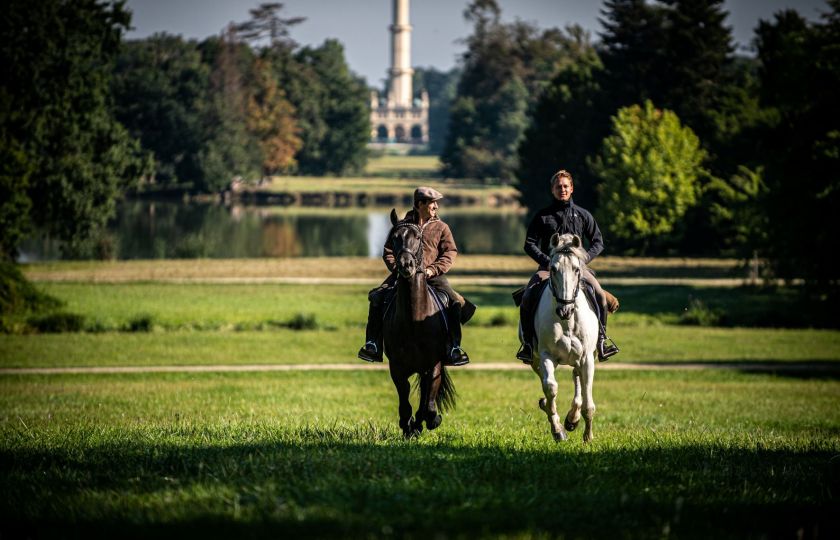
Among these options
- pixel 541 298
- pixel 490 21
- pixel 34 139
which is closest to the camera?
pixel 541 298

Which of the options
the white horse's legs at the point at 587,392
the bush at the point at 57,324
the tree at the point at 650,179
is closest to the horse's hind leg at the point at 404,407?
the white horse's legs at the point at 587,392

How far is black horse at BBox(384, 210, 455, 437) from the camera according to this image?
42.9 feet

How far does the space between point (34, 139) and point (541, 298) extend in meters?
56.0

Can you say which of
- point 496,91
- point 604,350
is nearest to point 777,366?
point 604,350

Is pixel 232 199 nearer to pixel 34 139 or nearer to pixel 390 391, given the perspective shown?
pixel 34 139

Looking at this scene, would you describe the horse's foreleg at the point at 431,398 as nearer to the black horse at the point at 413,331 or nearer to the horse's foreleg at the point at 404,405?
the black horse at the point at 413,331

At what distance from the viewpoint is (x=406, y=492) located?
360 inches

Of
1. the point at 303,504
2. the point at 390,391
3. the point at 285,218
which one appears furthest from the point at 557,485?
the point at 285,218

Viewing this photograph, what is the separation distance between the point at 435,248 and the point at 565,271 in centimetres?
186

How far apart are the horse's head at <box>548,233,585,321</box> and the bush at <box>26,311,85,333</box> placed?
28.1 meters

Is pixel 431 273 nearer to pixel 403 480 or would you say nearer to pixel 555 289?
pixel 555 289

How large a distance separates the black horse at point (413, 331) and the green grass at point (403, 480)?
430 millimetres

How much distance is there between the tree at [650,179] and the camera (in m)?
73.0

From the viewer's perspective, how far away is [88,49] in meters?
68.6
